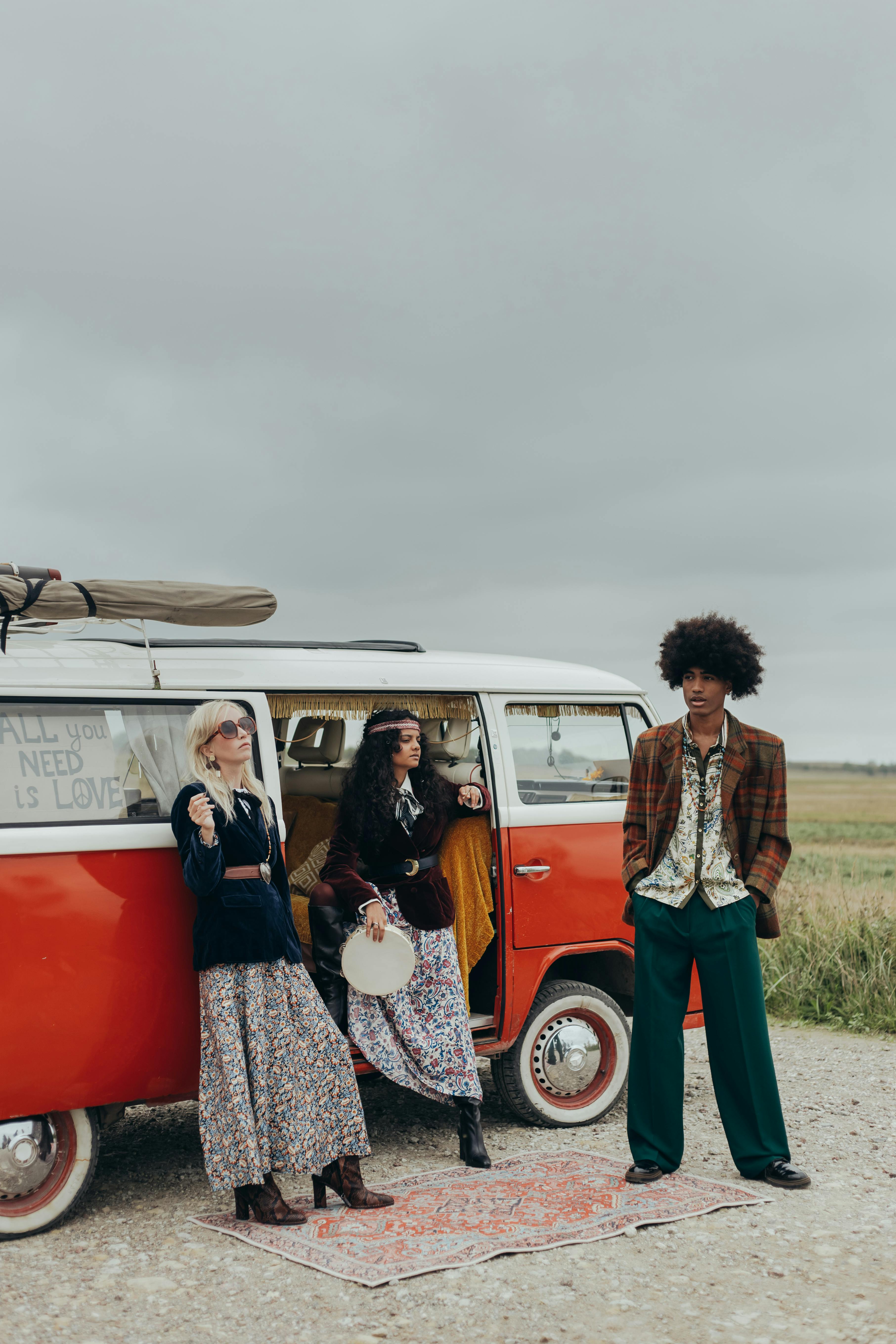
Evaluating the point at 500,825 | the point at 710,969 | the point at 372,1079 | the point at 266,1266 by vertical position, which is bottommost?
the point at 266,1266

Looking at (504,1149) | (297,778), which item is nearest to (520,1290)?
(504,1149)

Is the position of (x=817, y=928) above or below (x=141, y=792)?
below

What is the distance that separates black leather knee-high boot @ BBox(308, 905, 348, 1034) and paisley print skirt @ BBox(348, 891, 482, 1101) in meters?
0.04

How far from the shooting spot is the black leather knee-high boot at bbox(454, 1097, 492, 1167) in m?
5.80

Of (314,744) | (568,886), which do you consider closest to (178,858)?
(314,744)

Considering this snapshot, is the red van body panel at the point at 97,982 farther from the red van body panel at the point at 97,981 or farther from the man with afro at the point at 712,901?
the man with afro at the point at 712,901

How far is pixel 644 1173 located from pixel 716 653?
91.3 inches

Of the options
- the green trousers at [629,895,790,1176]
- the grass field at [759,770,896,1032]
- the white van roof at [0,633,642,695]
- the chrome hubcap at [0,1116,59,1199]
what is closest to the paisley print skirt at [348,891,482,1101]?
the green trousers at [629,895,790,1176]

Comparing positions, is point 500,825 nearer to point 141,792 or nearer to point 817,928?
point 141,792

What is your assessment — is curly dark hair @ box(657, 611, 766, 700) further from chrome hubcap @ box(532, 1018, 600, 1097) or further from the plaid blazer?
chrome hubcap @ box(532, 1018, 600, 1097)

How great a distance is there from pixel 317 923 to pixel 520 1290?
6.48ft

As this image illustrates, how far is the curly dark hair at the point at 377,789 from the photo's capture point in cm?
589

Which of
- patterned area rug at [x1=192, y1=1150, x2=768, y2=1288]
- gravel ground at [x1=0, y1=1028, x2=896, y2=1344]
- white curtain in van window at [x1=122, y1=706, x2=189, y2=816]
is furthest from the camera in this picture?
white curtain in van window at [x1=122, y1=706, x2=189, y2=816]

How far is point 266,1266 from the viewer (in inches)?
181
